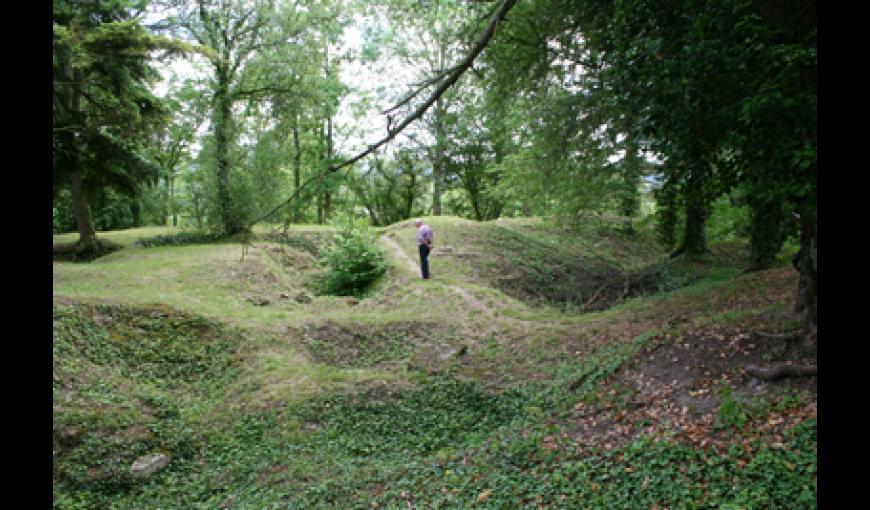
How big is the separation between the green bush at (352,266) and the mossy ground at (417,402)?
267 centimetres

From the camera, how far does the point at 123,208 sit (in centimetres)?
2694

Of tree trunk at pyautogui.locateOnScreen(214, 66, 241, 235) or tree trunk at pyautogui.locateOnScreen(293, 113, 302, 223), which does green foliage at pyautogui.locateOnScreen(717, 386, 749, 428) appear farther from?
tree trunk at pyautogui.locateOnScreen(214, 66, 241, 235)

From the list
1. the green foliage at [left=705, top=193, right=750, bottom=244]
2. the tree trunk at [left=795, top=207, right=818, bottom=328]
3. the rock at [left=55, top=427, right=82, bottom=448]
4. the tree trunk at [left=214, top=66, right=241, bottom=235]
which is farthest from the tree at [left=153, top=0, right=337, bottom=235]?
the tree trunk at [left=795, top=207, right=818, bottom=328]

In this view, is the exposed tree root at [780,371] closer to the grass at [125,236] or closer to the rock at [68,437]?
the rock at [68,437]

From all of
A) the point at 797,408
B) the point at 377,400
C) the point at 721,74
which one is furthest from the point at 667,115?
the point at 377,400

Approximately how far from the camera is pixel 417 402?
789 centimetres

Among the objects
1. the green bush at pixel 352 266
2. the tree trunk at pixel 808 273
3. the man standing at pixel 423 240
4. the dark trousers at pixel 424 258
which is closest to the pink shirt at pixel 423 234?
the man standing at pixel 423 240

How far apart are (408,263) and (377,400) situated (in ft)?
32.7

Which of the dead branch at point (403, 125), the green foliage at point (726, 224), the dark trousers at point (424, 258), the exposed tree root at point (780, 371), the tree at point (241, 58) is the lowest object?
the exposed tree root at point (780, 371)

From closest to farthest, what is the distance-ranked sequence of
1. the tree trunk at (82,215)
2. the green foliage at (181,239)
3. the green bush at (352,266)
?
the green bush at (352,266)
the tree trunk at (82,215)
the green foliage at (181,239)

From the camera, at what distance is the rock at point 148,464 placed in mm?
6297

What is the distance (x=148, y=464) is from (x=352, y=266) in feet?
33.7

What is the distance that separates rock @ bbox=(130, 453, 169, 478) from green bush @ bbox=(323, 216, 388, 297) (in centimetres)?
955
